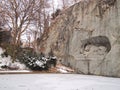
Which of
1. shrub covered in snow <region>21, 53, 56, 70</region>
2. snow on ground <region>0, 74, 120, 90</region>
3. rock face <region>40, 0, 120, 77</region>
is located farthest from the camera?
shrub covered in snow <region>21, 53, 56, 70</region>

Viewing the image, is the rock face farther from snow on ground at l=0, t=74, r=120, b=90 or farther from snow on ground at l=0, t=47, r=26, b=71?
snow on ground at l=0, t=74, r=120, b=90

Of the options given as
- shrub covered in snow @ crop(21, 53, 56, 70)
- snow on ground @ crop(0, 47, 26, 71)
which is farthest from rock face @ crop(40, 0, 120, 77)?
snow on ground @ crop(0, 47, 26, 71)

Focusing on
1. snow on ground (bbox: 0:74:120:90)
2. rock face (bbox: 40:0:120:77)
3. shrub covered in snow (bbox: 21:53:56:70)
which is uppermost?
rock face (bbox: 40:0:120:77)

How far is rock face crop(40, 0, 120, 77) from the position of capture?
53.4ft

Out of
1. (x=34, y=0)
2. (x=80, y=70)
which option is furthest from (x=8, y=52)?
(x=80, y=70)

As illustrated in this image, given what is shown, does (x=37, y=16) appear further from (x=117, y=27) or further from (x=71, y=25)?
(x=117, y=27)

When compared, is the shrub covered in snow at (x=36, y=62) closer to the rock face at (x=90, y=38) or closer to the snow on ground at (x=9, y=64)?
the snow on ground at (x=9, y=64)

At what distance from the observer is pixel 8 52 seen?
2142 cm

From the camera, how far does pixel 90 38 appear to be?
62.7 feet

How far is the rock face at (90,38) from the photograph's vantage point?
16281 mm

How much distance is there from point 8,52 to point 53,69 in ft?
Answer: 15.9

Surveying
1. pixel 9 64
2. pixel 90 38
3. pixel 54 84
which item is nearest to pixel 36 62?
pixel 9 64

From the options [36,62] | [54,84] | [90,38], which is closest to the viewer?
[54,84]

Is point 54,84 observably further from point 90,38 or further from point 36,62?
point 90,38
